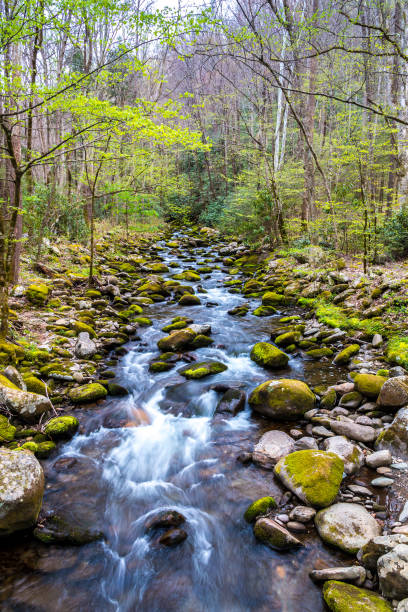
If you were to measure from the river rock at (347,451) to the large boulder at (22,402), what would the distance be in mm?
3727

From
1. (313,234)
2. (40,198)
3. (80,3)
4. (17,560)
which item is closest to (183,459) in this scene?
(17,560)

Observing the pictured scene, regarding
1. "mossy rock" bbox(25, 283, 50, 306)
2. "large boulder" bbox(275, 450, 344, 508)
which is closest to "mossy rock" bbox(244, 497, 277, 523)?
"large boulder" bbox(275, 450, 344, 508)

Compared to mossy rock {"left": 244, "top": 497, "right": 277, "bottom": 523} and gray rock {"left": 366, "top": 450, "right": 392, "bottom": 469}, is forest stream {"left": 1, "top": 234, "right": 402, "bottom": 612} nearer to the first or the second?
mossy rock {"left": 244, "top": 497, "right": 277, "bottom": 523}

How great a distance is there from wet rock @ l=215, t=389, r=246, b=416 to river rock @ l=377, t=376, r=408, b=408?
1.97 m

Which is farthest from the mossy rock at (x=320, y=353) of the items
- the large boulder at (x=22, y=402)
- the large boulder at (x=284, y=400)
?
the large boulder at (x=22, y=402)

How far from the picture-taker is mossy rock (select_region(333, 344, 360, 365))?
6094 mm

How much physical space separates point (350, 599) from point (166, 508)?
205 cm

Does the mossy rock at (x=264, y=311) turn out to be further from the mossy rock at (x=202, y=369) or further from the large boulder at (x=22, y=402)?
the large boulder at (x=22, y=402)

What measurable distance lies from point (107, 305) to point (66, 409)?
14.6 ft

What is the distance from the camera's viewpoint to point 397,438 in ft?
12.4

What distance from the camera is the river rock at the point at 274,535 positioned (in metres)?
3.07

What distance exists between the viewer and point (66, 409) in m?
5.04

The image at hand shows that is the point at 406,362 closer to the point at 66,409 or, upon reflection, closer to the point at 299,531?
the point at 299,531

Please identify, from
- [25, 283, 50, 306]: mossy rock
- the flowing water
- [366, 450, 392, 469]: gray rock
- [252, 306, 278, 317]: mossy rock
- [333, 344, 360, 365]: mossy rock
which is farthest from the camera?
[252, 306, 278, 317]: mossy rock
